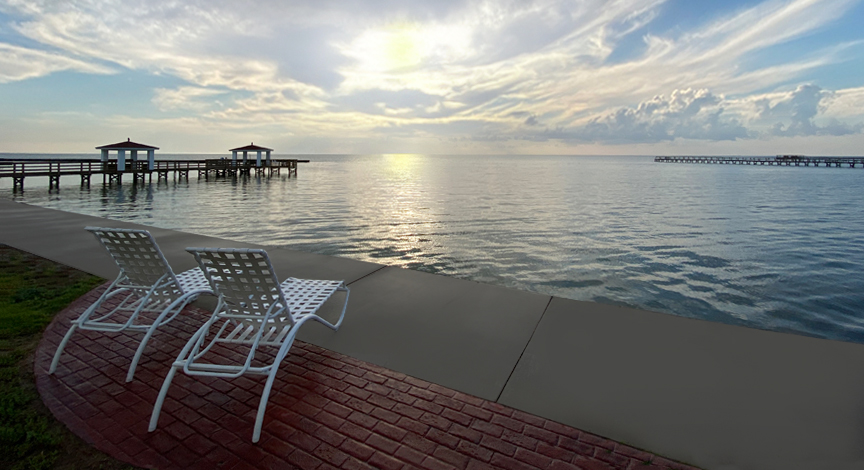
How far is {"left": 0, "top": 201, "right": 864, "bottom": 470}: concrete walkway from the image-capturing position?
8.62ft

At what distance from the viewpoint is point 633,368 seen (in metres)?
3.44

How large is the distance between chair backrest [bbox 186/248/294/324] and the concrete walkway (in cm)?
99

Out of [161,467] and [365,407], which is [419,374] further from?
[161,467]

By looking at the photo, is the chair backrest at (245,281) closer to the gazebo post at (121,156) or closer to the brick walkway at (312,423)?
the brick walkway at (312,423)

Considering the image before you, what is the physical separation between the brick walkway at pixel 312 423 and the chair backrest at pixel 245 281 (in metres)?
0.59

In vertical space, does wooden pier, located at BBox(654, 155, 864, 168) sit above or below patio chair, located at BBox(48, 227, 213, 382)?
above

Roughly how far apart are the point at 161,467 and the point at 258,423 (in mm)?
489

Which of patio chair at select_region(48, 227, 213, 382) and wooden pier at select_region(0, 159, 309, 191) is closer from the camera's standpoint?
patio chair at select_region(48, 227, 213, 382)

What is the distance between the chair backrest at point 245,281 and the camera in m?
2.77

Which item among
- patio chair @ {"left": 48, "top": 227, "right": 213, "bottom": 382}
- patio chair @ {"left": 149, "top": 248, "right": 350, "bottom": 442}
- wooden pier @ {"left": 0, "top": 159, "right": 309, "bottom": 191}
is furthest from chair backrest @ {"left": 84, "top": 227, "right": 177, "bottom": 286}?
wooden pier @ {"left": 0, "top": 159, "right": 309, "bottom": 191}

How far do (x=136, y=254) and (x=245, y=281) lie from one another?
123 centimetres

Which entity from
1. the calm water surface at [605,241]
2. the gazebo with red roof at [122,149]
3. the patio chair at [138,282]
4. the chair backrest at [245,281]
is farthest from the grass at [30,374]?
the gazebo with red roof at [122,149]

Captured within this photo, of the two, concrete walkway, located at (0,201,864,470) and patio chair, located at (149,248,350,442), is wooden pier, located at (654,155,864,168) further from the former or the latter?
patio chair, located at (149,248,350,442)

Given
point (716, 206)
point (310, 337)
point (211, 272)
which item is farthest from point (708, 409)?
point (716, 206)
